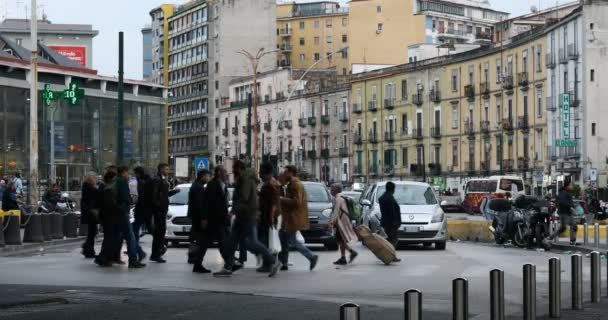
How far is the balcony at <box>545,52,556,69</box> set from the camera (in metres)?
82.8

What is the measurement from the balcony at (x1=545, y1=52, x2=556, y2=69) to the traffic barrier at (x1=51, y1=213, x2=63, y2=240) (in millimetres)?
51741

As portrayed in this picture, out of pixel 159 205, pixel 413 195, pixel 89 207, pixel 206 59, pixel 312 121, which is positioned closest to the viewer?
pixel 159 205

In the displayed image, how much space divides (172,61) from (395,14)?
3717 centimetres

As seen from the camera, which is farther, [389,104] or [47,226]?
[389,104]

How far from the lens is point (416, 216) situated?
32188 millimetres

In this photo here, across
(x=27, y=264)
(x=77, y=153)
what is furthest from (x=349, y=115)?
(x=27, y=264)

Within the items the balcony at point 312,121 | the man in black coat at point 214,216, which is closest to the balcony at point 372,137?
the balcony at point 312,121

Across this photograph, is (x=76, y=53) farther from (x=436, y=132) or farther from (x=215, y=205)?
(x=215, y=205)

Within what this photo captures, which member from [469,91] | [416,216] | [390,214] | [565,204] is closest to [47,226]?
[416,216]

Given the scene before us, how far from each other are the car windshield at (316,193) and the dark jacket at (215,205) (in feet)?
31.3

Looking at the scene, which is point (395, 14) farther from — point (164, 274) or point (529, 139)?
point (164, 274)

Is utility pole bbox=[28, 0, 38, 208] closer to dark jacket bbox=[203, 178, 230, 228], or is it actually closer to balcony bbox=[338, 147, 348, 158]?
dark jacket bbox=[203, 178, 230, 228]

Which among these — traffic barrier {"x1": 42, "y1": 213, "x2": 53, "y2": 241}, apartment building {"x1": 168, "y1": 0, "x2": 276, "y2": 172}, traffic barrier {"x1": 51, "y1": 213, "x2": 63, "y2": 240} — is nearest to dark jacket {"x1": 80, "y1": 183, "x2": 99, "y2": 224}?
traffic barrier {"x1": 42, "y1": 213, "x2": 53, "y2": 241}

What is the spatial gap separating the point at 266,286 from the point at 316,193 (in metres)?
12.5
